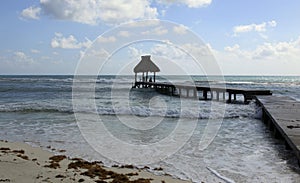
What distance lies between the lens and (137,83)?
3662 cm

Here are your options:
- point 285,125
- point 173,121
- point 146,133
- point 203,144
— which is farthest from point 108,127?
point 285,125

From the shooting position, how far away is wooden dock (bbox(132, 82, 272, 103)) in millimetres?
20791

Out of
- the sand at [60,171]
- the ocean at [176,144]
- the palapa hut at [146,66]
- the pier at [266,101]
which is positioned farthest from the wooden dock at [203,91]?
the sand at [60,171]

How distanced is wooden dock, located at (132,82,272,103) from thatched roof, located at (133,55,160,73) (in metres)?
1.55

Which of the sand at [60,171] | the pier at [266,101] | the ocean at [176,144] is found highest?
the pier at [266,101]

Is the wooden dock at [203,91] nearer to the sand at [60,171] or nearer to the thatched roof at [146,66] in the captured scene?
the thatched roof at [146,66]

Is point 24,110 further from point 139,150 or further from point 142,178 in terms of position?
point 142,178

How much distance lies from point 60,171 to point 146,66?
29.5m

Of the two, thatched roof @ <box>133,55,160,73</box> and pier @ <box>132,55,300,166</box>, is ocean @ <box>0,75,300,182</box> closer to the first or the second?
pier @ <box>132,55,300,166</box>

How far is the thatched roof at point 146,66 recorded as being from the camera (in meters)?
34.4

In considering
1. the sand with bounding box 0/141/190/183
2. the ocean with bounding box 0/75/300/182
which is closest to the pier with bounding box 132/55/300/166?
the ocean with bounding box 0/75/300/182

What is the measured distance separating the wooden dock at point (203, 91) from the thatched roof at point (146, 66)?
1545mm

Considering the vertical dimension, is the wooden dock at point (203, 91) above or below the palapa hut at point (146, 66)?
below

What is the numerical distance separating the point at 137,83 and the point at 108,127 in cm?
2591
